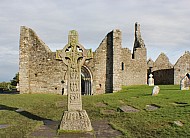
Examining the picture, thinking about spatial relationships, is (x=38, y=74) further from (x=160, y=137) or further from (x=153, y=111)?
(x=160, y=137)

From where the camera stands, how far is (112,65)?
23.6 metres

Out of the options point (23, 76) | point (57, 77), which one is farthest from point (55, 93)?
point (23, 76)

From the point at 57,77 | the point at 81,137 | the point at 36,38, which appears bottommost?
the point at 81,137

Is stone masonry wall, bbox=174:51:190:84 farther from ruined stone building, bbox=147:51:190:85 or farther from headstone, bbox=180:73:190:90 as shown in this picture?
headstone, bbox=180:73:190:90

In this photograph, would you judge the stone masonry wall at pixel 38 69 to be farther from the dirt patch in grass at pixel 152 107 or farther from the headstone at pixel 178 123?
the headstone at pixel 178 123

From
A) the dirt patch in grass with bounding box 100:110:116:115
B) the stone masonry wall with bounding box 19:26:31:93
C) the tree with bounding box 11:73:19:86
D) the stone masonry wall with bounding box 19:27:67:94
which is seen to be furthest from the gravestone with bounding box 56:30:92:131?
the tree with bounding box 11:73:19:86

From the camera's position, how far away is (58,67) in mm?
24203

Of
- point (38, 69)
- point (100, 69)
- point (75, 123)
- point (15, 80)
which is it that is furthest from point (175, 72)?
point (15, 80)

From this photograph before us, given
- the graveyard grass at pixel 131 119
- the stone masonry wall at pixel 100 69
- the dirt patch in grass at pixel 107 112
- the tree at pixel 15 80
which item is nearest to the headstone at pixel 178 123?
the graveyard grass at pixel 131 119

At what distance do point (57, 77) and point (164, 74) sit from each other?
40.7 feet

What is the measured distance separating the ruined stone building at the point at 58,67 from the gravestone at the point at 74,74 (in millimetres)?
14841

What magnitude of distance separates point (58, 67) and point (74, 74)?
51.9 ft

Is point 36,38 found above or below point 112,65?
above

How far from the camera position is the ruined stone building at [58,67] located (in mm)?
23734
